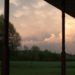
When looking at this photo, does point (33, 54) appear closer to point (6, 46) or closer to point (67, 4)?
point (67, 4)

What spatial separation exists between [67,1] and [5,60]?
15.3 feet

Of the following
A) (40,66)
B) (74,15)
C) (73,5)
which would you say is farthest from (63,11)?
(40,66)

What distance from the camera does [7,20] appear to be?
4.80 metres

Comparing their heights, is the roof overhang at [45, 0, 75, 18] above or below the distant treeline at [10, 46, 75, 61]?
above

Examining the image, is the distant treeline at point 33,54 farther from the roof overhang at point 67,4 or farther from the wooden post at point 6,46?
the wooden post at point 6,46

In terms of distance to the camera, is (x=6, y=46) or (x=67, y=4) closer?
(x=6, y=46)

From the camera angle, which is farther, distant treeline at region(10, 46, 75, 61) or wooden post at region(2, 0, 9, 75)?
distant treeline at region(10, 46, 75, 61)

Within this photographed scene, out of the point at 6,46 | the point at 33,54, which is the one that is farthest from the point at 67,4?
the point at 33,54

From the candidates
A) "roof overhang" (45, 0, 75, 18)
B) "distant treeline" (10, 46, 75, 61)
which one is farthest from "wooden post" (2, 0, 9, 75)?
"distant treeline" (10, 46, 75, 61)

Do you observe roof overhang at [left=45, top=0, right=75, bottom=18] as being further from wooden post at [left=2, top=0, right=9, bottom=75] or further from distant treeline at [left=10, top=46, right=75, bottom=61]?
distant treeline at [left=10, top=46, right=75, bottom=61]

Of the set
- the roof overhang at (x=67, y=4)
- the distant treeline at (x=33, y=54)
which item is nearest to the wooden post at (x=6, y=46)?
the roof overhang at (x=67, y=4)

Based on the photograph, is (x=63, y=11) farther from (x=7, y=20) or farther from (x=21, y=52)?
(x=21, y=52)

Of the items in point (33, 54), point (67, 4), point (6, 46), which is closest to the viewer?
point (6, 46)

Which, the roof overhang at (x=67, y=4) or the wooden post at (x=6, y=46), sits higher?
the roof overhang at (x=67, y=4)
